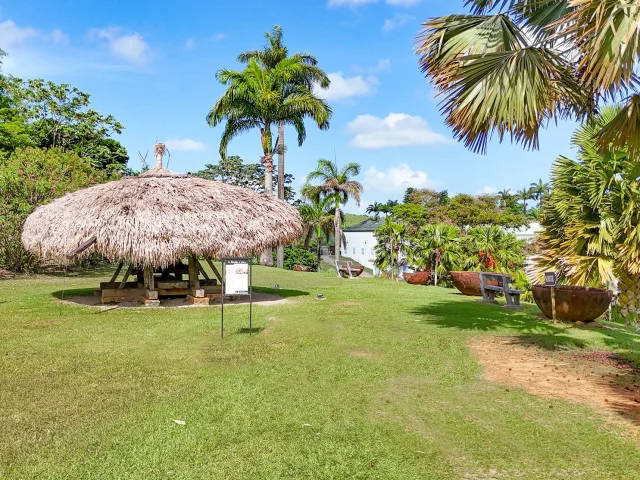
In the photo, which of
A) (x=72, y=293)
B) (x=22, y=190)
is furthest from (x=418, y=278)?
(x=22, y=190)

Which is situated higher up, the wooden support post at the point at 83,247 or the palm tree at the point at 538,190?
the palm tree at the point at 538,190

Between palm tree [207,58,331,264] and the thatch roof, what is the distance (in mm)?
13580

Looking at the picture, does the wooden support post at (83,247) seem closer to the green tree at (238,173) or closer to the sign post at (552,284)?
the sign post at (552,284)

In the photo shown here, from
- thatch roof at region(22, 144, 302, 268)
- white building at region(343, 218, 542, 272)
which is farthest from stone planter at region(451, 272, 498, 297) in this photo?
white building at region(343, 218, 542, 272)

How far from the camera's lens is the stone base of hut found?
12730 millimetres

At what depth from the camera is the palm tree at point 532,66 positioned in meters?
5.13

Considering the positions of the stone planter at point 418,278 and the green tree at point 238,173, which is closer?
the stone planter at point 418,278

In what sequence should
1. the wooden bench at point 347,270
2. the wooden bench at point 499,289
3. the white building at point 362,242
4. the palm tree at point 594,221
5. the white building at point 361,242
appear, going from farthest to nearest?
1. the white building at point 361,242
2. the white building at point 362,242
3. the wooden bench at point 347,270
4. the wooden bench at point 499,289
5. the palm tree at point 594,221

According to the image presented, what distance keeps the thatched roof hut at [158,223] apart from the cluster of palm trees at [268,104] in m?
14.0

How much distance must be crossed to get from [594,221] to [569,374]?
5676 millimetres

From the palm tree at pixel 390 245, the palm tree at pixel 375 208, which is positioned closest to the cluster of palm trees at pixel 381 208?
the palm tree at pixel 375 208

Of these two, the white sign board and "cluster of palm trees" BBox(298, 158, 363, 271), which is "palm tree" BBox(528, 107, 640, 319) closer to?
the white sign board

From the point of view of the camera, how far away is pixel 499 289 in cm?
1384

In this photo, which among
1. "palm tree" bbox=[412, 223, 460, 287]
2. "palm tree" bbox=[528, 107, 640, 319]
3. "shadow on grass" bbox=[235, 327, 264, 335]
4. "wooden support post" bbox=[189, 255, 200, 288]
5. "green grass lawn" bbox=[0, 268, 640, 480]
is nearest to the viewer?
"green grass lawn" bbox=[0, 268, 640, 480]
